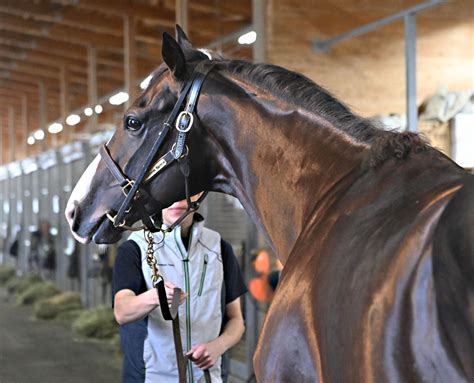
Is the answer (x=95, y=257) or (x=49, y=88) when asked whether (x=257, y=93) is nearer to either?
(x=95, y=257)

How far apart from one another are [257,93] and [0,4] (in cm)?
842

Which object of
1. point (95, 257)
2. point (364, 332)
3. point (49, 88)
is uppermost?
point (49, 88)

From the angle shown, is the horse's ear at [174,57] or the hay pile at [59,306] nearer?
the horse's ear at [174,57]

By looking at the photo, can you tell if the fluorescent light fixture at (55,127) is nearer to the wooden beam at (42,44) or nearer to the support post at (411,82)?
the wooden beam at (42,44)

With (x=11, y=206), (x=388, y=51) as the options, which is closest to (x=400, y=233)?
(x=388, y=51)

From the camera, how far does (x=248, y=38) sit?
5.36 metres

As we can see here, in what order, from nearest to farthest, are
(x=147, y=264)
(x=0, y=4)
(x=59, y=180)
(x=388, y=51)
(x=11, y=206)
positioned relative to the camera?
(x=147, y=264) → (x=388, y=51) → (x=0, y=4) → (x=59, y=180) → (x=11, y=206)

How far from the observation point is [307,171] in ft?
5.75

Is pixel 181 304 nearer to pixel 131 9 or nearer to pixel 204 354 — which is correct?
pixel 204 354

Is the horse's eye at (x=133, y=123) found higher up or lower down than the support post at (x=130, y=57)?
lower down

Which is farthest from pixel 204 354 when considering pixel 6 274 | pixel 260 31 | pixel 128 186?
pixel 6 274

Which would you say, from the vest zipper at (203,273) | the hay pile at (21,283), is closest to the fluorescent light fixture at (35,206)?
the hay pile at (21,283)

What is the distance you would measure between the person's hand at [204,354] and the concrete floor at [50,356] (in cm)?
347

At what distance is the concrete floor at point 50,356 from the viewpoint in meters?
5.86
